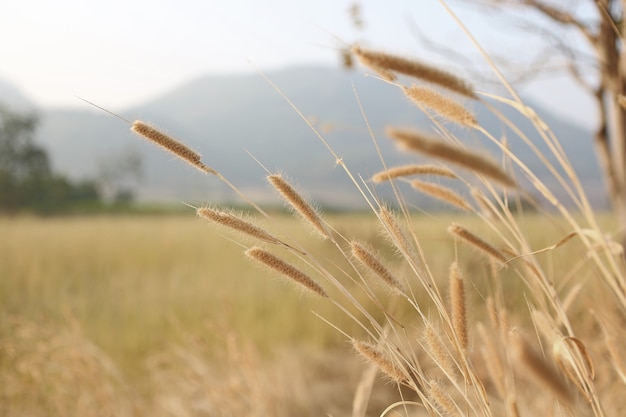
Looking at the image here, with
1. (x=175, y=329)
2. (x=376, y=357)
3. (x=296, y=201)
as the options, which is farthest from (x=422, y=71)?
(x=175, y=329)

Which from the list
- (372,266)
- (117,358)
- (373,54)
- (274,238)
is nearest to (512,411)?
(372,266)

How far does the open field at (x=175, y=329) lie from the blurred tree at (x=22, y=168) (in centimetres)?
2162

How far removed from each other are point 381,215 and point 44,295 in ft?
13.6

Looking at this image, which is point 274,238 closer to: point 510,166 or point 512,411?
point 512,411

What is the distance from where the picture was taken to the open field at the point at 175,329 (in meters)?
1.96

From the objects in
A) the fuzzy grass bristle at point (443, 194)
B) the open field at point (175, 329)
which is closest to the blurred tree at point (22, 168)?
the open field at point (175, 329)

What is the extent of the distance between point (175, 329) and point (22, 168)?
2633cm

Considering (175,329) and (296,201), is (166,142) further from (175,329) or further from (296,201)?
(175,329)

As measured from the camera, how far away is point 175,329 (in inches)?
138

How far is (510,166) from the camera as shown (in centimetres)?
97

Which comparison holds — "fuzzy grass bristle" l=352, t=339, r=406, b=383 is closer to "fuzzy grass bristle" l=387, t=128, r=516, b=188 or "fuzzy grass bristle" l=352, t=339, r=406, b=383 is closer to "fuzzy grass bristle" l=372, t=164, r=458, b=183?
"fuzzy grass bristle" l=372, t=164, r=458, b=183

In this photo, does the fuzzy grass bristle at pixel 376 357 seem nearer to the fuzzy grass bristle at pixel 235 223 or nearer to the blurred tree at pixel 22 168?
the fuzzy grass bristle at pixel 235 223

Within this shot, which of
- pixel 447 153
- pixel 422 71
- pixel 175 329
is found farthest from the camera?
pixel 175 329

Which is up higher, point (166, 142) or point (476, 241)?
point (166, 142)
